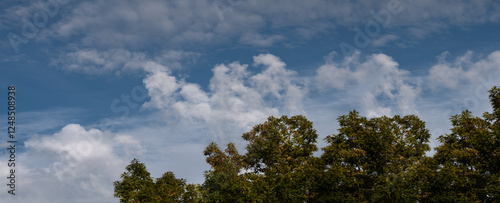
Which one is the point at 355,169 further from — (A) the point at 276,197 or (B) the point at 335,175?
(A) the point at 276,197

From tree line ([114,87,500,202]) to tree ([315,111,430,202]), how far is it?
74 mm

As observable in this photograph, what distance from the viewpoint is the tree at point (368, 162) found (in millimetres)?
31109

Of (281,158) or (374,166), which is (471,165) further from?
(281,158)

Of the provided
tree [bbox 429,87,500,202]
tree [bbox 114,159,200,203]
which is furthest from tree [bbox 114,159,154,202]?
tree [bbox 429,87,500,202]

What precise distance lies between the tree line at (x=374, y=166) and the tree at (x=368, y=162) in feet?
0.24

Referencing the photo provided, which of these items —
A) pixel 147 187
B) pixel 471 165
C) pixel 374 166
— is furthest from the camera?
pixel 147 187

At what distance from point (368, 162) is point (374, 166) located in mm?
582

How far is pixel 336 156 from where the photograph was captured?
3297 cm

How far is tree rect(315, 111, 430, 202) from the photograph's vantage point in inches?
1225

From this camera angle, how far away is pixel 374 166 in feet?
109

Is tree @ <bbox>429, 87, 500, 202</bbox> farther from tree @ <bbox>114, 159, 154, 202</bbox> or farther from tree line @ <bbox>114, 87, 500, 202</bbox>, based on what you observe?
tree @ <bbox>114, 159, 154, 202</bbox>

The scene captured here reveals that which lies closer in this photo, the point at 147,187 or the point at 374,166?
the point at 374,166

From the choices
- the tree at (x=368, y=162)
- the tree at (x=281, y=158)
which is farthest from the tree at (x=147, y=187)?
the tree at (x=368, y=162)

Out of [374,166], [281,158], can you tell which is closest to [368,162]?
[374,166]
